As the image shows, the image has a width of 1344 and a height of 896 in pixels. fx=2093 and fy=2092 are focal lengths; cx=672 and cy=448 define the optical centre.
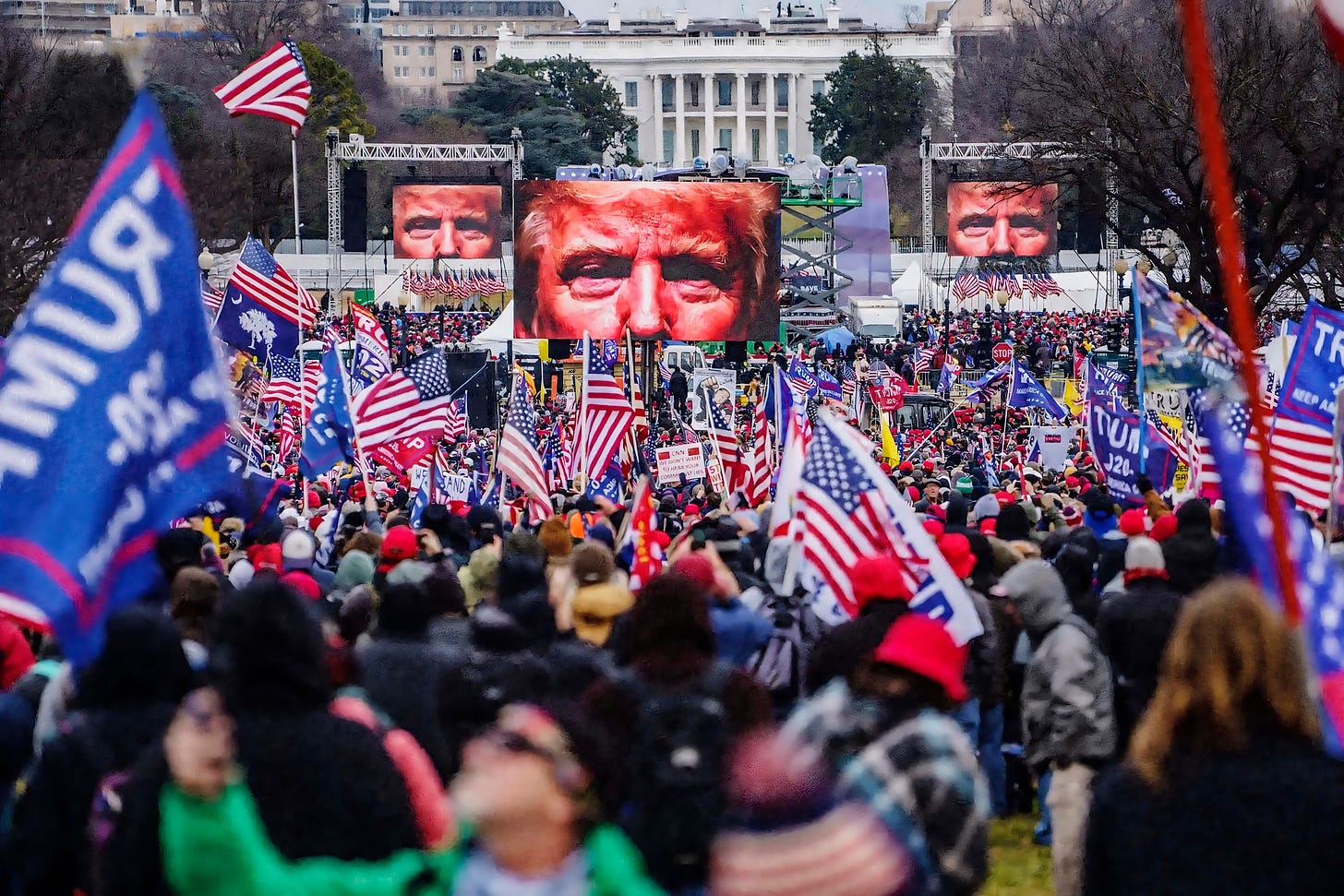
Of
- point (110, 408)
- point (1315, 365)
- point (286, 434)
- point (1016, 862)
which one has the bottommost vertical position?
point (1016, 862)

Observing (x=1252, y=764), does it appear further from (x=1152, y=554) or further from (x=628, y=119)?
(x=628, y=119)

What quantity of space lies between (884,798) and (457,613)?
257 centimetres

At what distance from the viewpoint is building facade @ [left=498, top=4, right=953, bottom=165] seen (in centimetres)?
13950

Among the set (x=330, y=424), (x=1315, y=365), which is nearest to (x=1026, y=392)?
(x=330, y=424)

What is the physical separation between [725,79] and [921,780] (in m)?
139

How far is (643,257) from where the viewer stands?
37688 mm

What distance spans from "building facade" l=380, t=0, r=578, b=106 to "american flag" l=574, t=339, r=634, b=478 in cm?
16066

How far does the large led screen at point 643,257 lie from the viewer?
37.0m

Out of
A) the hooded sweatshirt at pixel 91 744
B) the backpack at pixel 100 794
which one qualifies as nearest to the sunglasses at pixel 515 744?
the backpack at pixel 100 794

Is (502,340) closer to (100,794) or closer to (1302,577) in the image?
(100,794)

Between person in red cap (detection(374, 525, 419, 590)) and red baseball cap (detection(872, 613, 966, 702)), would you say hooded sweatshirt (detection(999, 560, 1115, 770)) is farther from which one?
person in red cap (detection(374, 525, 419, 590))

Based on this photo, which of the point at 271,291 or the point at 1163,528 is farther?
the point at 271,291

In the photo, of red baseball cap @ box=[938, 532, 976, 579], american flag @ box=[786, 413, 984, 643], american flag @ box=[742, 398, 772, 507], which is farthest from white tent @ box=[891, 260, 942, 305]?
american flag @ box=[786, 413, 984, 643]

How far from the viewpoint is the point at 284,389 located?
19.3 metres
